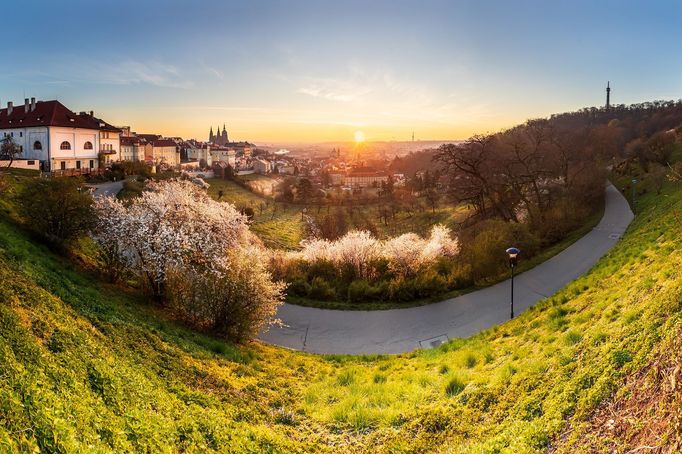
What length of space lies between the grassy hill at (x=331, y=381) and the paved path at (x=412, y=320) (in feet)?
5.61

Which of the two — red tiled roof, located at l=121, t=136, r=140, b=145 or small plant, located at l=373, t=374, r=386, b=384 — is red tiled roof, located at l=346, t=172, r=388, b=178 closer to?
red tiled roof, located at l=121, t=136, r=140, b=145

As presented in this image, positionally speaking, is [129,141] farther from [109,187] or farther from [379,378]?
[379,378]

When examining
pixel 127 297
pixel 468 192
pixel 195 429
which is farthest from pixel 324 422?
pixel 468 192

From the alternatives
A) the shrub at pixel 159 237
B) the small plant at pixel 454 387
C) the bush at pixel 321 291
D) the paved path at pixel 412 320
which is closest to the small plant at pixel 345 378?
the small plant at pixel 454 387

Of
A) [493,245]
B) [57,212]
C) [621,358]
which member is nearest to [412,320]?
[493,245]

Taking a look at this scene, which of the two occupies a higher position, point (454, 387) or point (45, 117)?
point (45, 117)

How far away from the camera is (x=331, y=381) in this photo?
378 inches

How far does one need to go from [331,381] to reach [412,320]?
237 inches

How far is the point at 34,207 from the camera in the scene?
14.1m

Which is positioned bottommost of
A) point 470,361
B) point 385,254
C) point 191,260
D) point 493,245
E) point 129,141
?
point 470,361

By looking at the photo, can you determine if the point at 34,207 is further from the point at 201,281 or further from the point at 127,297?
the point at 201,281

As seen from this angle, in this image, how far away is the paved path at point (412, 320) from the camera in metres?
13.4

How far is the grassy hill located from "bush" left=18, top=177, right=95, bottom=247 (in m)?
2.65

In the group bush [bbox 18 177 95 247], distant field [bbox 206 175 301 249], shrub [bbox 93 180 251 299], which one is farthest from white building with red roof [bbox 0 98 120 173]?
shrub [bbox 93 180 251 299]
